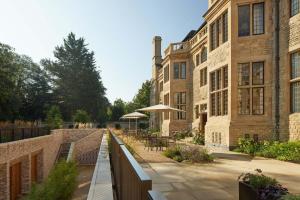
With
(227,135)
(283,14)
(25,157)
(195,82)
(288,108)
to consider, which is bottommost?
(25,157)

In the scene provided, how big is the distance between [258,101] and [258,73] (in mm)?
1426

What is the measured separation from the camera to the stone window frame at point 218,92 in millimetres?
18359

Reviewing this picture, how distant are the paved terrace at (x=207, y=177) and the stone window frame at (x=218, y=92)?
615cm

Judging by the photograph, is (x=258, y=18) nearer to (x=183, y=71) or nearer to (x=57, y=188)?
(x=57, y=188)

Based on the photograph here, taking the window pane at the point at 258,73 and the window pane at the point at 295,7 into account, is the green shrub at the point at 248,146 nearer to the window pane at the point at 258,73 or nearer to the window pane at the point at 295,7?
the window pane at the point at 258,73

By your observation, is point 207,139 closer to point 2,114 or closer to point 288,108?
point 288,108

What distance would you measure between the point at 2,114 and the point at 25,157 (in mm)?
26882

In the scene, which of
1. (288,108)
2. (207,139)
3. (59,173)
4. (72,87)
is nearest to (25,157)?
(59,173)

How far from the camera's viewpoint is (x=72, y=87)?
6359cm

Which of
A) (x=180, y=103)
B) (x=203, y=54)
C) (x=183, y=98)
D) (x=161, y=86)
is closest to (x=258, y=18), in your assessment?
(x=203, y=54)

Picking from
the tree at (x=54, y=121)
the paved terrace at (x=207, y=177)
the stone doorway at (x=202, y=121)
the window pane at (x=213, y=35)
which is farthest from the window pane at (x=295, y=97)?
the tree at (x=54, y=121)

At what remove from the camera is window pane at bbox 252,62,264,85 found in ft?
53.9

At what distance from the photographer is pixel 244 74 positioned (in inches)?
664

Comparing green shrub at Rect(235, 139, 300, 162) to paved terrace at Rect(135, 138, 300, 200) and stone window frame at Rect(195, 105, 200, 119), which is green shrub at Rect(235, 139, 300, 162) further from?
stone window frame at Rect(195, 105, 200, 119)
